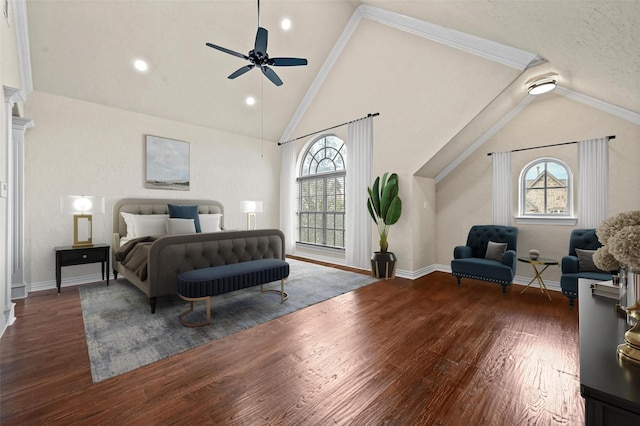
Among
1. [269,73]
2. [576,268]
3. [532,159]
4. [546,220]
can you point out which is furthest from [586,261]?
[269,73]

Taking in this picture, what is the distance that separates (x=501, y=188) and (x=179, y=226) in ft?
17.0

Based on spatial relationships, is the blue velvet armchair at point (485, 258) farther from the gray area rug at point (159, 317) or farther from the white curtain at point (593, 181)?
the gray area rug at point (159, 317)

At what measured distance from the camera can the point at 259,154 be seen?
263 inches

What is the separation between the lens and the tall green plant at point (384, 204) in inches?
178

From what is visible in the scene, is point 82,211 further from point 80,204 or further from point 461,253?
point 461,253

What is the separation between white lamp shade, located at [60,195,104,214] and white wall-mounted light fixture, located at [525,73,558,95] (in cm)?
606

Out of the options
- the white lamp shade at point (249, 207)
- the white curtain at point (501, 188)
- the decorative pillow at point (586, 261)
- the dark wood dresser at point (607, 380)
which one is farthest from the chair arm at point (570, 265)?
the white lamp shade at point (249, 207)

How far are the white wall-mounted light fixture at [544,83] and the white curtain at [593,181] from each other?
1.00m

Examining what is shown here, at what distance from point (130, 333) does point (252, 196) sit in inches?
169

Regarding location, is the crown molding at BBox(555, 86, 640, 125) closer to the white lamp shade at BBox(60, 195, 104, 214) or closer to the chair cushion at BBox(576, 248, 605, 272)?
the chair cushion at BBox(576, 248, 605, 272)

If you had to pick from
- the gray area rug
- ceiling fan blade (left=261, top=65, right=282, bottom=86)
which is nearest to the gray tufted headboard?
the gray area rug

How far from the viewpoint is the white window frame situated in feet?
12.9

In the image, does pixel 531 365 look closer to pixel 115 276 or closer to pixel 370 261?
pixel 370 261

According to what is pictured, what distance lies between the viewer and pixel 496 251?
4.08 meters
